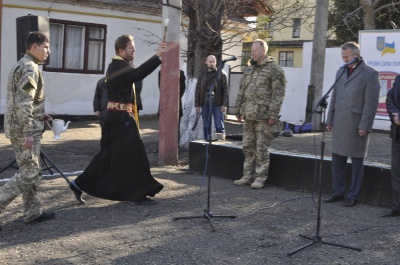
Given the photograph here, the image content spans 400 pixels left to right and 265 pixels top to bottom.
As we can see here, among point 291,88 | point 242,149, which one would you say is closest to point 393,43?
point 291,88

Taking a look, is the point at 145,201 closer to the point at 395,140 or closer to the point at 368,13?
the point at 395,140

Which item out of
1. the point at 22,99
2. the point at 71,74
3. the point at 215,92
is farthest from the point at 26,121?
the point at 71,74

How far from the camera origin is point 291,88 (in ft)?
65.5

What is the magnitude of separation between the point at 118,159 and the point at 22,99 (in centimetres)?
159

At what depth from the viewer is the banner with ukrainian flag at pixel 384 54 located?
1568 centimetres

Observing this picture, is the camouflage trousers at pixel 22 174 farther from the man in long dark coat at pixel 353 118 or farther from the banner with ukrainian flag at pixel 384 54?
the banner with ukrainian flag at pixel 384 54

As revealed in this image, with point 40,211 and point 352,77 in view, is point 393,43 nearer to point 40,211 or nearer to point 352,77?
point 352,77

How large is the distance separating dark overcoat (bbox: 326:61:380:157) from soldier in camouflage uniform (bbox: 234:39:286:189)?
→ 95 centimetres

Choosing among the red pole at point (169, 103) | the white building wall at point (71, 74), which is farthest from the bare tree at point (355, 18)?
the red pole at point (169, 103)

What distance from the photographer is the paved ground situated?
543cm

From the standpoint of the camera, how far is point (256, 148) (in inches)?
334

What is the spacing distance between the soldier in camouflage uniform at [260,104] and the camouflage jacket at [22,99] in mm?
3243

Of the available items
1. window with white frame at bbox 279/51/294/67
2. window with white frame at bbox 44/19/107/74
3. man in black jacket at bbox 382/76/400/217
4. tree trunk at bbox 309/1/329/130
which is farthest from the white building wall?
window with white frame at bbox 279/51/294/67

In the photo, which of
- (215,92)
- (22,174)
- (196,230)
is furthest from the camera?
(215,92)
